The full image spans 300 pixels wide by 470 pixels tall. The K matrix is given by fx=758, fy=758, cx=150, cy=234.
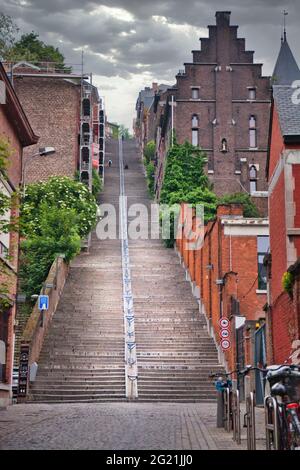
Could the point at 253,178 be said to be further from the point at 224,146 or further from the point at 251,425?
the point at 251,425

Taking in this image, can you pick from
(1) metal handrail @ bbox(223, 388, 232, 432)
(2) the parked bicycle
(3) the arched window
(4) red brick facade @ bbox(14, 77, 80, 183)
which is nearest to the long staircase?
(1) metal handrail @ bbox(223, 388, 232, 432)

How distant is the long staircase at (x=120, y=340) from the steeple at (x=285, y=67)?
29234mm

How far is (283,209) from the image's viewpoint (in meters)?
20.1

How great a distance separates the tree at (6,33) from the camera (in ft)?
205

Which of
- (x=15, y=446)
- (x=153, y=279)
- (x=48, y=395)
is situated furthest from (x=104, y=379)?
(x=15, y=446)

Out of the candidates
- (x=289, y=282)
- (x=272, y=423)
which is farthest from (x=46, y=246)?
(x=272, y=423)

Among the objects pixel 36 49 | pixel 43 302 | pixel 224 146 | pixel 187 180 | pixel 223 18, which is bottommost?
pixel 43 302

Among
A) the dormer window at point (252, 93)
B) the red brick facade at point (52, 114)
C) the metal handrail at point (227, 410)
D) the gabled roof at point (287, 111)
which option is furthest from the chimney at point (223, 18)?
the metal handrail at point (227, 410)

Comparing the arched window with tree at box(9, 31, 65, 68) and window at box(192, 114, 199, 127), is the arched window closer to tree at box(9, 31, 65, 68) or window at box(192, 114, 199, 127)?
window at box(192, 114, 199, 127)

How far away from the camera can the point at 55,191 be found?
5081 centimetres

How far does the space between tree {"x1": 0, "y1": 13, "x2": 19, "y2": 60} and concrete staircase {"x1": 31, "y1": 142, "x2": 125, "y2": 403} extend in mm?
28280

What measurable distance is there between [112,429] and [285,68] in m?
59.0

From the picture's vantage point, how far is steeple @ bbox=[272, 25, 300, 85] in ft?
221
